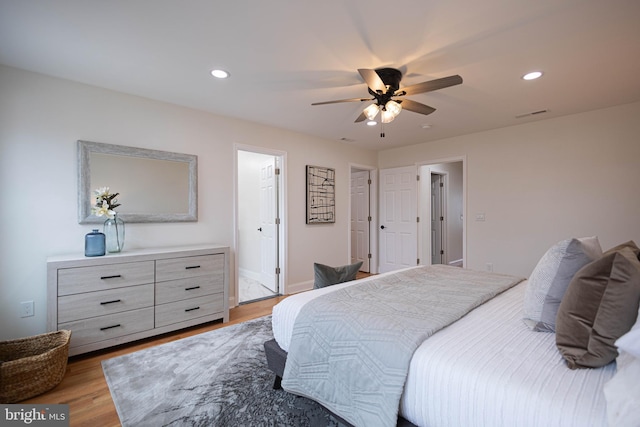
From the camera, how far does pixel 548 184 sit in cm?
377

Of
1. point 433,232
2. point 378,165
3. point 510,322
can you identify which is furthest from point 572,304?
point 433,232

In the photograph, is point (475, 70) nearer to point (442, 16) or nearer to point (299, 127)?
point (442, 16)

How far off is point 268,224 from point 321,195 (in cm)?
99

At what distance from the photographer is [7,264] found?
7.76 ft

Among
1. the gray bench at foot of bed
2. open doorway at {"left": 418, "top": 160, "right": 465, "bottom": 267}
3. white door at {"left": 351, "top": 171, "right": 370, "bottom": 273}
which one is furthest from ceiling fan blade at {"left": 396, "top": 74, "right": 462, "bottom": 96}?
open doorway at {"left": 418, "top": 160, "right": 465, "bottom": 267}

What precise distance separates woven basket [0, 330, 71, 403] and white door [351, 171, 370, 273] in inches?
184

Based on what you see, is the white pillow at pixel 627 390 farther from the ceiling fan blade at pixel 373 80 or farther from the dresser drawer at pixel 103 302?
the dresser drawer at pixel 103 302

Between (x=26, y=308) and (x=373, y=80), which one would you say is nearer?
(x=373, y=80)

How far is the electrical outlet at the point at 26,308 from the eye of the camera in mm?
2420

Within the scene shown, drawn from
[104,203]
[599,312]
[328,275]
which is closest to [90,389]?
[104,203]

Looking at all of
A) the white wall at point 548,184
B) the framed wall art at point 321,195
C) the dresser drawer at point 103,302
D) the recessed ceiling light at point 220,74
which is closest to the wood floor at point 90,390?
the dresser drawer at point 103,302

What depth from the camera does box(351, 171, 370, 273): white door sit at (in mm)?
5828

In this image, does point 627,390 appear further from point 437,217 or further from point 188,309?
point 437,217

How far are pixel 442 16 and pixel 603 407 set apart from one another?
204 centimetres
